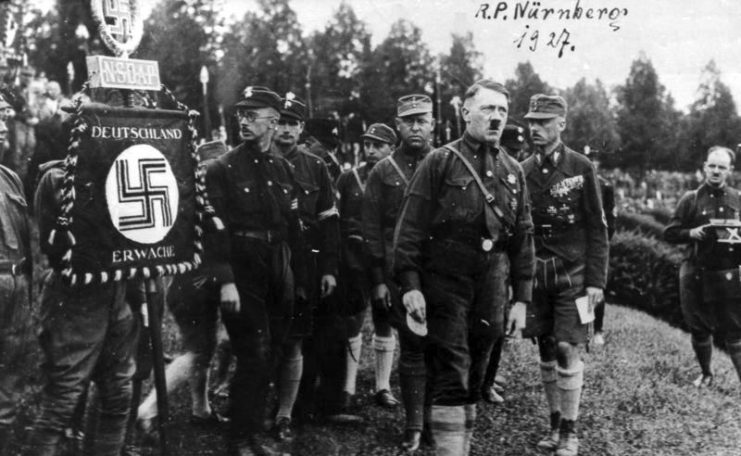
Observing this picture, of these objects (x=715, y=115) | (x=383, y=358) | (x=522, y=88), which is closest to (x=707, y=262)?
(x=383, y=358)

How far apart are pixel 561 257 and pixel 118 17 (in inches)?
135

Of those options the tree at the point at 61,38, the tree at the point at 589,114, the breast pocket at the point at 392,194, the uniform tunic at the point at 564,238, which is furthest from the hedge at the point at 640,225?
the tree at the point at 589,114

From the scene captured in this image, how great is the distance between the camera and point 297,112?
5758 mm

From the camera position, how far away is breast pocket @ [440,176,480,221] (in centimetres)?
437

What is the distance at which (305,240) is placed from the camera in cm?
551

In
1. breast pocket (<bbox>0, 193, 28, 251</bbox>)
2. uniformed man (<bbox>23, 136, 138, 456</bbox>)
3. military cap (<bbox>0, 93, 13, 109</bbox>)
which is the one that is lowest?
uniformed man (<bbox>23, 136, 138, 456</bbox>)

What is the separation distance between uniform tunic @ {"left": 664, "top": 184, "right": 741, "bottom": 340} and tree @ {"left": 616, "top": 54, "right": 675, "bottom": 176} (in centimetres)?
3536

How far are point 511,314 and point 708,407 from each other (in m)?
3.41

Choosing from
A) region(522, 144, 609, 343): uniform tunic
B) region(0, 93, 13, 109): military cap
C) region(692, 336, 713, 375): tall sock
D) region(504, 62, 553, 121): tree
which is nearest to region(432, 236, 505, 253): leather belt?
region(522, 144, 609, 343): uniform tunic

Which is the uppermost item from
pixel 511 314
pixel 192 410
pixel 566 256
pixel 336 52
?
pixel 336 52

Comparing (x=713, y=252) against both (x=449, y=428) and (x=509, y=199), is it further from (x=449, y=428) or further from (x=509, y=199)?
(x=449, y=428)

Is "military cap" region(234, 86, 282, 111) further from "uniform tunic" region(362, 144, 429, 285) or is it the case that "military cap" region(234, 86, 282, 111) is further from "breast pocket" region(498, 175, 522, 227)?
Answer: "breast pocket" region(498, 175, 522, 227)

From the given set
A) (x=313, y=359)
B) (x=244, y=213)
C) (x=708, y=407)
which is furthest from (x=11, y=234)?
(x=708, y=407)

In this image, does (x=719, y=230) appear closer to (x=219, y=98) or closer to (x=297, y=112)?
(x=297, y=112)
